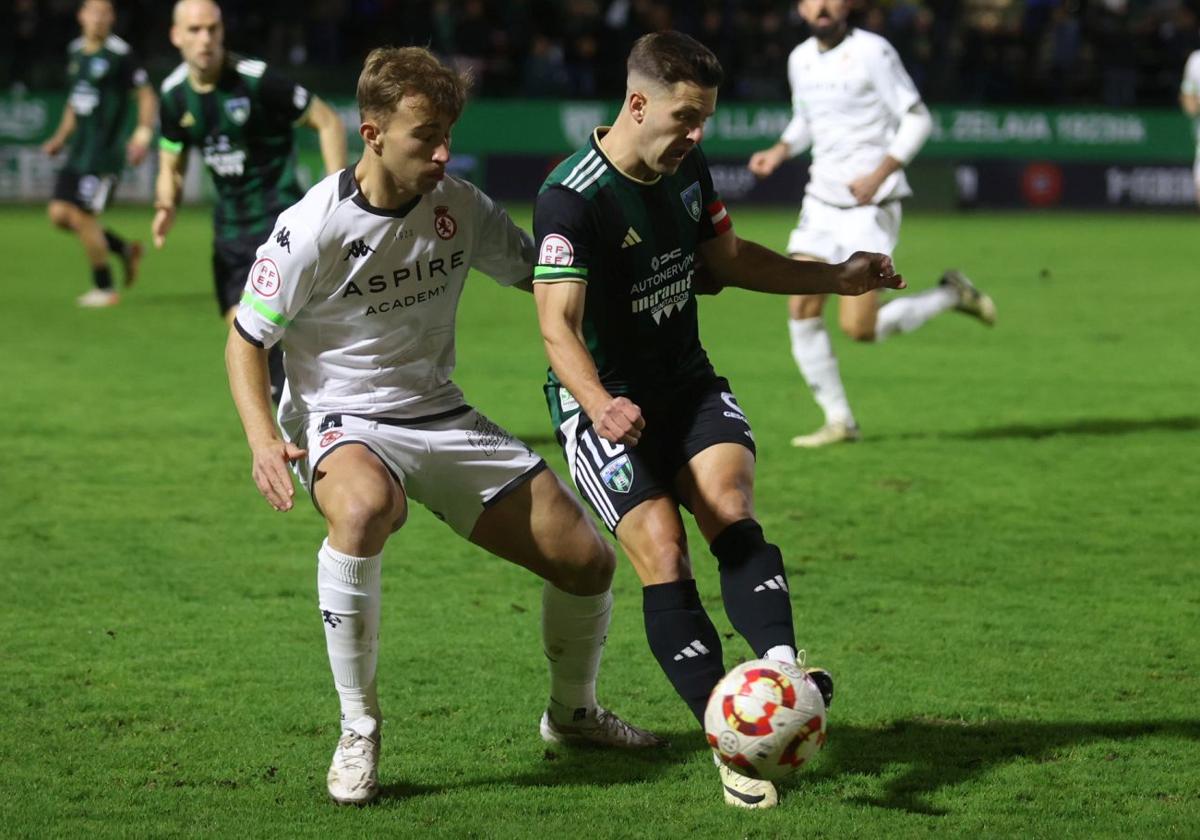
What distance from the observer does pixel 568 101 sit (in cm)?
2648

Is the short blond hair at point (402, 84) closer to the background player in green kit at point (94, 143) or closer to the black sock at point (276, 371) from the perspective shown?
the black sock at point (276, 371)

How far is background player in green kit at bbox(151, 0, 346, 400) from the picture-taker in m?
8.66

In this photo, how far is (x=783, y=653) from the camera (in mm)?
4172

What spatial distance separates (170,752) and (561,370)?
4.93 feet

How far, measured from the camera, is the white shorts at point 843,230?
9.05 metres

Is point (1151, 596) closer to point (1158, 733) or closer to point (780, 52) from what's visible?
point (1158, 733)

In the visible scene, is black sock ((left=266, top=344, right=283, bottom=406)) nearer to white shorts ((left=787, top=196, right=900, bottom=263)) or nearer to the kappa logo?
white shorts ((left=787, top=196, right=900, bottom=263))

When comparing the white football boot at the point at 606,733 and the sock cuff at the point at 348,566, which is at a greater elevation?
the sock cuff at the point at 348,566

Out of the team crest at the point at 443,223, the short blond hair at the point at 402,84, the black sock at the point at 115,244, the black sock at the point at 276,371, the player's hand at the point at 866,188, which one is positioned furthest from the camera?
the black sock at the point at 115,244

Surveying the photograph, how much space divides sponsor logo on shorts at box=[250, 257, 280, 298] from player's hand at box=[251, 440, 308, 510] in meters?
0.40

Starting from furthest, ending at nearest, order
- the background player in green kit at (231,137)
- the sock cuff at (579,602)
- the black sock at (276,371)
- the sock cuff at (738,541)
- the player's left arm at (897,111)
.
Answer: the player's left arm at (897,111) → the background player in green kit at (231,137) → the black sock at (276,371) → the sock cuff at (579,602) → the sock cuff at (738,541)

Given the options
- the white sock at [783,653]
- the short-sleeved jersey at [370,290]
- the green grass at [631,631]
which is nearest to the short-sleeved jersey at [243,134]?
the green grass at [631,631]

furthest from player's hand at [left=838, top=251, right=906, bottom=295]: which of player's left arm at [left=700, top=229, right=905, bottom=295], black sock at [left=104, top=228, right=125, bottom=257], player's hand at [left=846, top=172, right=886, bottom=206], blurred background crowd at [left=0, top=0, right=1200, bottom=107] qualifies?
blurred background crowd at [left=0, top=0, right=1200, bottom=107]

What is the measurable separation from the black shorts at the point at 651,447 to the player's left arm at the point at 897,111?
→ 14.0 ft
